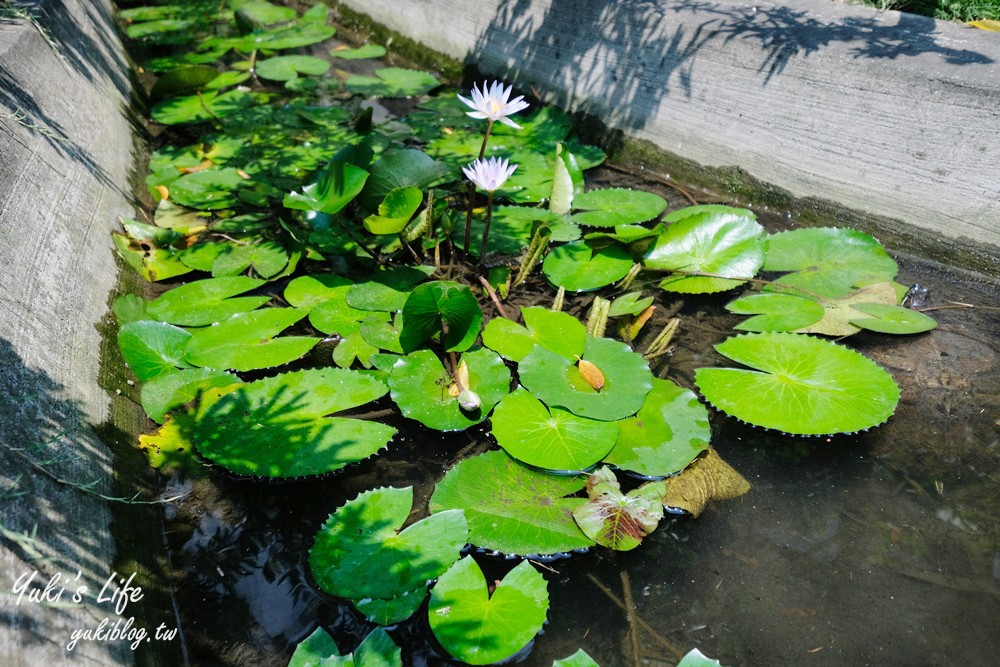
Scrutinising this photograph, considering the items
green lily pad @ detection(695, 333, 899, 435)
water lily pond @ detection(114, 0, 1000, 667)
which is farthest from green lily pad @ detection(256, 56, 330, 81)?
green lily pad @ detection(695, 333, 899, 435)

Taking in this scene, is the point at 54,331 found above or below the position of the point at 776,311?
below

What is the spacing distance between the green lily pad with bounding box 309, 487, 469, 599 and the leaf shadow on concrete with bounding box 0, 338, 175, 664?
37 cm

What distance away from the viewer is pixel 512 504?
1.58 m

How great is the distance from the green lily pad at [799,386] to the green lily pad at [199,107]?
2836 mm

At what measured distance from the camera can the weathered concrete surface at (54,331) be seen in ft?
3.86

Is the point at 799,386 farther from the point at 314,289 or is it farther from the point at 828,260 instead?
the point at 314,289

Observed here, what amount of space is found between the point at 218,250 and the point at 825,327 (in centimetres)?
211

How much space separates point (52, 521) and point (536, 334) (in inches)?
50.2

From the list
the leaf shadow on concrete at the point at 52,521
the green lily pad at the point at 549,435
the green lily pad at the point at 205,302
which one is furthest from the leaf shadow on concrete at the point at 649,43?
the leaf shadow on concrete at the point at 52,521

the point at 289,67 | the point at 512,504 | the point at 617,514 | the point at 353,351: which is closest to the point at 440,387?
the point at 353,351

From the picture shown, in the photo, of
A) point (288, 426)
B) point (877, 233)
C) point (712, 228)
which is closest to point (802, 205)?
point (877, 233)

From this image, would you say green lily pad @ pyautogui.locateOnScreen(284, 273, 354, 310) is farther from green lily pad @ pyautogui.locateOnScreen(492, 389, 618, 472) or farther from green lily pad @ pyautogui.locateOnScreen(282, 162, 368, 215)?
green lily pad @ pyautogui.locateOnScreen(492, 389, 618, 472)

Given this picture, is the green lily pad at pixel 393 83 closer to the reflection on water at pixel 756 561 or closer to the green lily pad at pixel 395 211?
the green lily pad at pixel 395 211

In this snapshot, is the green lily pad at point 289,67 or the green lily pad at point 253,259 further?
the green lily pad at point 289,67
